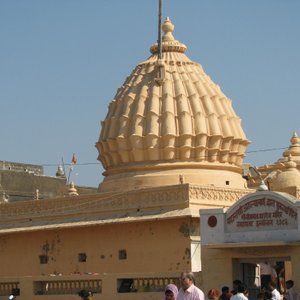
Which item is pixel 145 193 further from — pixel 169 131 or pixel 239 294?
pixel 239 294

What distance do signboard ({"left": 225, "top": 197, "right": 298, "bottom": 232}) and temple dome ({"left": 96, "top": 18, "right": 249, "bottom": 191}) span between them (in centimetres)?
784

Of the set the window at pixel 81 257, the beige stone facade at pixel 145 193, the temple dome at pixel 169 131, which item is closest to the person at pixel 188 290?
the beige stone facade at pixel 145 193

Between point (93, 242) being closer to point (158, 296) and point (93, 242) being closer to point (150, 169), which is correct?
point (150, 169)

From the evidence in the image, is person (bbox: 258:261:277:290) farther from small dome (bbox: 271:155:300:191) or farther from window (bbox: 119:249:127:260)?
window (bbox: 119:249:127:260)

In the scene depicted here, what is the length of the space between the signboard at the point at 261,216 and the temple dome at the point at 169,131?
7.84 metres

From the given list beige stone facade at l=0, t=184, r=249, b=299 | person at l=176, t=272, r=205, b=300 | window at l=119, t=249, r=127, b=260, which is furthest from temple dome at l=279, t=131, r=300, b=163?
person at l=176, t=272, r=205, b=300

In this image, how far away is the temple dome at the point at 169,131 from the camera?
32.2m

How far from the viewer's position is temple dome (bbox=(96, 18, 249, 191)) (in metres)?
32.2

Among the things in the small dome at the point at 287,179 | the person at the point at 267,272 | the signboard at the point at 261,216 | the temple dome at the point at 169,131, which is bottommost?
the person at the point at 267,272

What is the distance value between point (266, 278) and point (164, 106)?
6.97 m

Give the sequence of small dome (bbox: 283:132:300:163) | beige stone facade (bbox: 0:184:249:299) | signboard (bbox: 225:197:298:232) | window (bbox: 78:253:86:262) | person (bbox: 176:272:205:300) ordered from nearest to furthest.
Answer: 1. person (bbox: 176:272:205:300)
2. signboard (bbox: 225:197:298:232)
3. beige stone facade (bbox: 0:184:249:299)
4. window (bbox: 78:253:86:262)
5. small dome (bbox: 283:132:300:163)

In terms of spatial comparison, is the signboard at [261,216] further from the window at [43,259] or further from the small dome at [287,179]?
the window at [43,259]

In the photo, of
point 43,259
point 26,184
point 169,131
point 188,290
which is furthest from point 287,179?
point 188,290

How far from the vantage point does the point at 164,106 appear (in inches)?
1291
